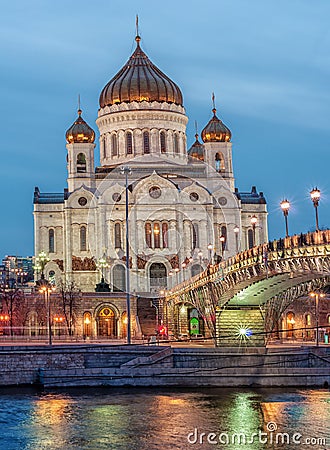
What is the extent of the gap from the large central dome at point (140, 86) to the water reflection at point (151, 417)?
6820 cm

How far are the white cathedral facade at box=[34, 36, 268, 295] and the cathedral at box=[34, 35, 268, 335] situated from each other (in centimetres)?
12

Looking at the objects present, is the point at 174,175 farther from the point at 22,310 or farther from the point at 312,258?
the point at 312,258

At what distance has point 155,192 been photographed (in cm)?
10625

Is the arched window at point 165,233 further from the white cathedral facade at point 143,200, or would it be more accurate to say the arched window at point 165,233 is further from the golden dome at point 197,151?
the golden dome at point 197,151

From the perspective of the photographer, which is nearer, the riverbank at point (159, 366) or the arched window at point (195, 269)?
the riverbank at point (159, 366)

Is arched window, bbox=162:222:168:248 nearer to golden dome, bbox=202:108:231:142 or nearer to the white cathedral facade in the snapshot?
the white cathedral facade

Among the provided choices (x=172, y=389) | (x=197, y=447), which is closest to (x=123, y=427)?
(x=197, y=447)

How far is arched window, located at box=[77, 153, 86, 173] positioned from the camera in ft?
364

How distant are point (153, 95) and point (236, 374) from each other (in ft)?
218

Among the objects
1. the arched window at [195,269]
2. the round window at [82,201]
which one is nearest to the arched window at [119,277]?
the arched window at [195,269]

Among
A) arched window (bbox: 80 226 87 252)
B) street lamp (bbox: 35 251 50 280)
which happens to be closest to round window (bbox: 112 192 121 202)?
arched window (bbox: 80 226 87 252)

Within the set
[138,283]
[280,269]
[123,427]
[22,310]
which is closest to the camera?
[123,427]

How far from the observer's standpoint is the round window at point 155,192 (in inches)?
4176

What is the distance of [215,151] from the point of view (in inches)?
4486
